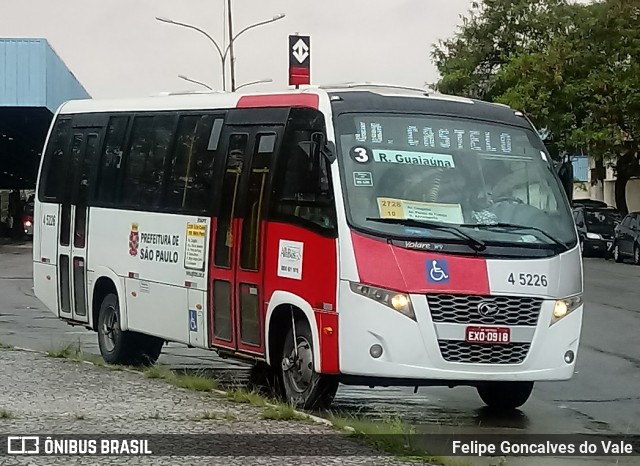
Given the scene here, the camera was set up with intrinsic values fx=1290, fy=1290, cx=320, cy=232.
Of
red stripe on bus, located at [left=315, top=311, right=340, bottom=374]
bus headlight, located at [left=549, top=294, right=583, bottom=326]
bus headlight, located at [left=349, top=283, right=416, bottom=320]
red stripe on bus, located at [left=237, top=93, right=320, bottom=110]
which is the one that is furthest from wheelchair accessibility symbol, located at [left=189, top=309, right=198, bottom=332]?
bus headlight, located at [left=549, top=294, right=583, bottom=326]

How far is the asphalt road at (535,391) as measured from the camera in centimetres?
1068

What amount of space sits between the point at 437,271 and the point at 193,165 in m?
3.66

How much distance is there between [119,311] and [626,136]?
3370 centimetres

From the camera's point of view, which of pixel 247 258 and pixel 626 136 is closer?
pixel 247 258

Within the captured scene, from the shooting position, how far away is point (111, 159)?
14516 mm

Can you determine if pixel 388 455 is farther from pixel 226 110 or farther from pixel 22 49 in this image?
pixel 22 49

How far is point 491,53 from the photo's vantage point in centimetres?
6600

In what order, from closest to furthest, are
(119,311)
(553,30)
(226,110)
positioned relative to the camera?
(226,110)
(119,311)
(553,30)

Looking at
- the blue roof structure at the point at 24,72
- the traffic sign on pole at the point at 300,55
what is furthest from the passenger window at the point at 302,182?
the blue roof structure at the point at 24,72

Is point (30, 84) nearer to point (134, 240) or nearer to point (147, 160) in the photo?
point (147, 160)

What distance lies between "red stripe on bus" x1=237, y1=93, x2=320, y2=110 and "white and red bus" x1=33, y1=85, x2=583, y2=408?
2 cm

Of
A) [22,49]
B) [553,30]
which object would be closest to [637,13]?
[553,30]

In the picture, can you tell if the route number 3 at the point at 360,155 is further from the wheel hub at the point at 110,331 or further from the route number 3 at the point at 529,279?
the wheel hub at the point at 110,331

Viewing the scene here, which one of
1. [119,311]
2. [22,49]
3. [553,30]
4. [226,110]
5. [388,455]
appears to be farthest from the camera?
[553,30]
